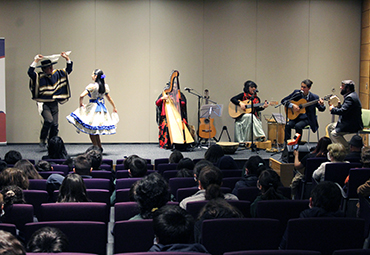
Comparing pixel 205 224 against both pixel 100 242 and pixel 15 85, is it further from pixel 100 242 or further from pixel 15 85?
pixel 15 85

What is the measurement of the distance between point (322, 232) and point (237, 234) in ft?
1.66

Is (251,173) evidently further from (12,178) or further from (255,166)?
(12,178)

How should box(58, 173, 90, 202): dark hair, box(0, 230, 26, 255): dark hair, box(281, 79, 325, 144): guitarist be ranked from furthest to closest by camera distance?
1. box(281, 79, 325, 144): guitarist
2. box(58, 173, 90, 202): dark hair
3. box(0, 230, 26, 255): dark hair

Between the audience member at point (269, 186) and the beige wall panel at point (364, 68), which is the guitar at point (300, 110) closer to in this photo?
the beige wall panel at point (364, 68)

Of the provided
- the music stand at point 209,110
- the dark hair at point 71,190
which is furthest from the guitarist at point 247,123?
the dark hair at point 71,190

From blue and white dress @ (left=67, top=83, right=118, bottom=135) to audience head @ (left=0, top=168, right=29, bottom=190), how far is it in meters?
3.71

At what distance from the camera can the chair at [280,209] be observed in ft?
10.5

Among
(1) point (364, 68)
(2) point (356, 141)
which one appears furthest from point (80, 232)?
(1) point (364, 68)

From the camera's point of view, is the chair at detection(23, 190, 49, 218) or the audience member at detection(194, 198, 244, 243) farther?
the chair at detection(23, 190, 49, 218)

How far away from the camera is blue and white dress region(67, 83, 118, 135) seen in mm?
7516

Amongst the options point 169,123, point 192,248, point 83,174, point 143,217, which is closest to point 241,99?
point 169,123

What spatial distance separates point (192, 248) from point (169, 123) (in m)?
6.39

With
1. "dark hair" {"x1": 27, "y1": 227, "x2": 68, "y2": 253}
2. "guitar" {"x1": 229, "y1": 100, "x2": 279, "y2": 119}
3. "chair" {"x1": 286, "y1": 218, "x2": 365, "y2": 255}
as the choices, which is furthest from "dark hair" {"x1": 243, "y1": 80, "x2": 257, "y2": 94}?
"dark hair" {"x1": 27, "y1": 227, "x2": 68, "y2": 253}

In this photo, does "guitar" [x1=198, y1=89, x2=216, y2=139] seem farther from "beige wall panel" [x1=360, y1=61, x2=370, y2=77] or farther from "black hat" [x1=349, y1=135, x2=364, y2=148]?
"black hat" [x1=349, y1=135, x2=364, y2=148]
